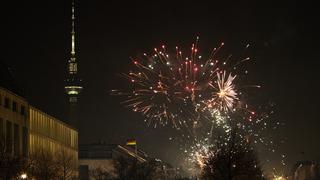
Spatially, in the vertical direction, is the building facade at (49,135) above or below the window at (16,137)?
above

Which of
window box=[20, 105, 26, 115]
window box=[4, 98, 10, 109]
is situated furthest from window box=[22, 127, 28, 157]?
window box=[4, 98, 10, 109]

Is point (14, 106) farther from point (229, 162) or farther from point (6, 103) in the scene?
point (229, 162)

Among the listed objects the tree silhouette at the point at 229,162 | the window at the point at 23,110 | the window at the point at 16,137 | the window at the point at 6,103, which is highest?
the window at the point at 23,110

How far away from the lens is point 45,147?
117 meters

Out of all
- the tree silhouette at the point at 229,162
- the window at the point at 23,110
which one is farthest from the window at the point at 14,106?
the tree silhouette at the point at 229,162

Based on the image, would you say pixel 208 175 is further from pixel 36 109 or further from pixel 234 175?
pixel 36 109

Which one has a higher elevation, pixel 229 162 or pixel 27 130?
pixel 27 130

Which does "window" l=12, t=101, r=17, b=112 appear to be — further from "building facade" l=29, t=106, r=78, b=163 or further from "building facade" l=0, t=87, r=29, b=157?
"building facade" l=29, t=106, r=78, b=163

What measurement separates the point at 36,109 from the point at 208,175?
4807 cm

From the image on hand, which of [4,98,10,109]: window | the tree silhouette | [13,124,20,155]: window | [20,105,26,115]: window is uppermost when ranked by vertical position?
[20,105,26,115]: window

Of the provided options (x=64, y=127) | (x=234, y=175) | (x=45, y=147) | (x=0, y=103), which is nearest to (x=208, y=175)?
(x=234, y=175)

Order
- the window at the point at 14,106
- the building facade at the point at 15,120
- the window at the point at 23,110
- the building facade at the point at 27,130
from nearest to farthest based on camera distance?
1. the building facade at the point at 15,120
2. the building facade at the point at 27,130
3. the window at the point at 14,106
4. the window at the point at 23,110

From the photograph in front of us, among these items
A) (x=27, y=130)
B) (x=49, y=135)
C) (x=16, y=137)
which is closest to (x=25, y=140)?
(x=27, y=130)

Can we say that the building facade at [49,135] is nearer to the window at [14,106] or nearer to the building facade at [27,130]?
the building facade at [27,130]
